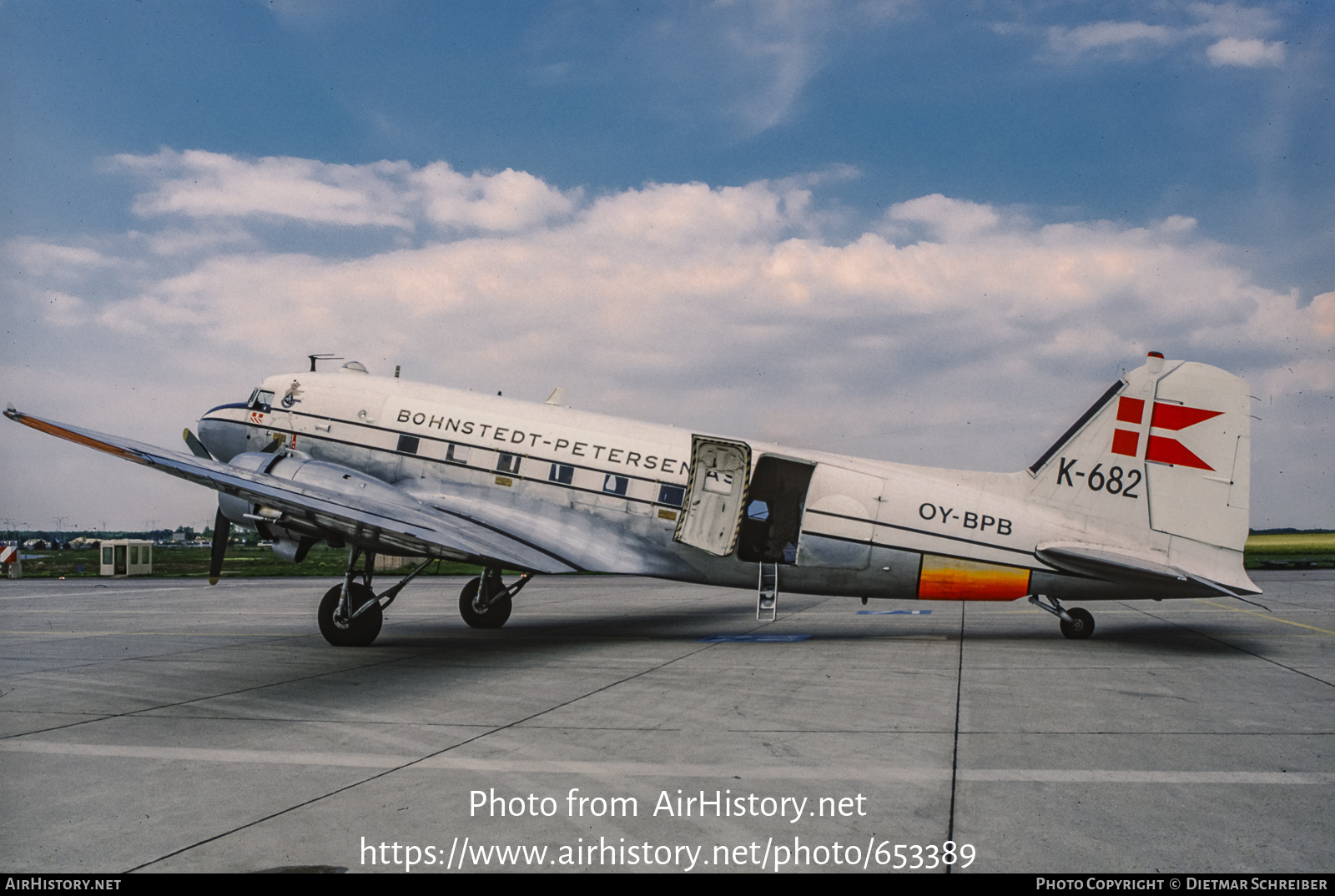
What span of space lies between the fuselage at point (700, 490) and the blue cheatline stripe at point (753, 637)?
3.04 ft

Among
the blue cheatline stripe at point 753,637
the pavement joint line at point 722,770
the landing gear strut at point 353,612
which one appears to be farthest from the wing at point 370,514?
the pavement joint line at point 722,770

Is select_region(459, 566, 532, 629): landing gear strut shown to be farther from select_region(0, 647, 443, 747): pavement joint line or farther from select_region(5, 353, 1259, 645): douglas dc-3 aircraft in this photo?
select_region(0, 647, 443, 747): pavement joint line

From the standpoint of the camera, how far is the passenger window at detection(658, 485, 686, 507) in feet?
43.3

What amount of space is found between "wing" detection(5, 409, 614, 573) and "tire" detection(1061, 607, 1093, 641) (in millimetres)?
7319

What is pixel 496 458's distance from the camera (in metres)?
→ 13.7

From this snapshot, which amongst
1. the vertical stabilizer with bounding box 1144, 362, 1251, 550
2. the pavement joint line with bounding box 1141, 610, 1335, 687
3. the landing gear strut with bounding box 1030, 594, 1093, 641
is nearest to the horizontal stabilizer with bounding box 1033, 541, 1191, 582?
the vertical stabilizer with bounding box 1144, 362, 1251, 550

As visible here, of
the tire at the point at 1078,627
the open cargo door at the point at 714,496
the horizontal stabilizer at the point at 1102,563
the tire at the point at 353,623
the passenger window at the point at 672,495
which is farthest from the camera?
the passenger window at the point at 672,495

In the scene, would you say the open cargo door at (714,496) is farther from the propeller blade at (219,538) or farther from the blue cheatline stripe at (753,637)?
the propeller blade at (219,538)

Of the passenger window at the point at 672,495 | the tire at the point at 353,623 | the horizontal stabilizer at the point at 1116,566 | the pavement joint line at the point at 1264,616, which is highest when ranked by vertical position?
the passenger window at the point at 672,495

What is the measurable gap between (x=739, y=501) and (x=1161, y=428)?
611 cm

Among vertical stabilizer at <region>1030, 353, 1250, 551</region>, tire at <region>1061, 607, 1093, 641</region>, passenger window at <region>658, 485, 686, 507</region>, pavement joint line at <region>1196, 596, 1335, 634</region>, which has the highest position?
vertical stabilizer at <region>1030, 353, 1250, 551</region>

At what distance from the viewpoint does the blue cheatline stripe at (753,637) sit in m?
13.3
